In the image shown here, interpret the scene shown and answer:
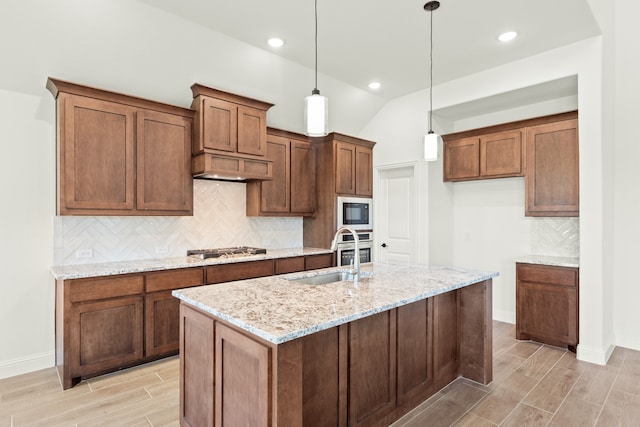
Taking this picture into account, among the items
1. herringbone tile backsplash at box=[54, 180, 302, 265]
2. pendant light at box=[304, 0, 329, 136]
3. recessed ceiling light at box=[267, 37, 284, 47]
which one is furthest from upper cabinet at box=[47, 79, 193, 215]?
pendant light at box=[304, 0, 329, 136]

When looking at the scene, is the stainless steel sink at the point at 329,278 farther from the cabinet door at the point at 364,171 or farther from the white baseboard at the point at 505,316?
the white baseboard at the point at 505,316

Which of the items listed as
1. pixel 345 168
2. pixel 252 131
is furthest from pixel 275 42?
pixel 345 168

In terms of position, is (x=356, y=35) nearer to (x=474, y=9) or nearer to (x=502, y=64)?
(x=474, y=9)

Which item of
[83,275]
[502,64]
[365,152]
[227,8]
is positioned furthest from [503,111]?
[83,275]

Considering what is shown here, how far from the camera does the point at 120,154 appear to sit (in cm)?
321

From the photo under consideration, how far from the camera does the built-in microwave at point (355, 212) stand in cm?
479

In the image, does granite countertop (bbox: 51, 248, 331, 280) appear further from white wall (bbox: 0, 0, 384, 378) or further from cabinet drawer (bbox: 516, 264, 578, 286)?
cabinet drawer (bbox: 516, 264, 578, 286)

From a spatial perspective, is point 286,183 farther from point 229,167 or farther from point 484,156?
point 484,156

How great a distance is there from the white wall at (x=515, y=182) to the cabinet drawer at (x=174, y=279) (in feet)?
10.3

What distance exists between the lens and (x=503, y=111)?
4.68 m

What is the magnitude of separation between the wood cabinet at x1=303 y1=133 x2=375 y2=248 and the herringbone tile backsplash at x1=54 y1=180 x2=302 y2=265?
372mm

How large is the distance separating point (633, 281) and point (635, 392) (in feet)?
4.76

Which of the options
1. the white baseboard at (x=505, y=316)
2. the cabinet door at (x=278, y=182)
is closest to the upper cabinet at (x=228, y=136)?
the cabinet door at (x=278, y=182)

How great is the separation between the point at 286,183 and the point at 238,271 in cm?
147
